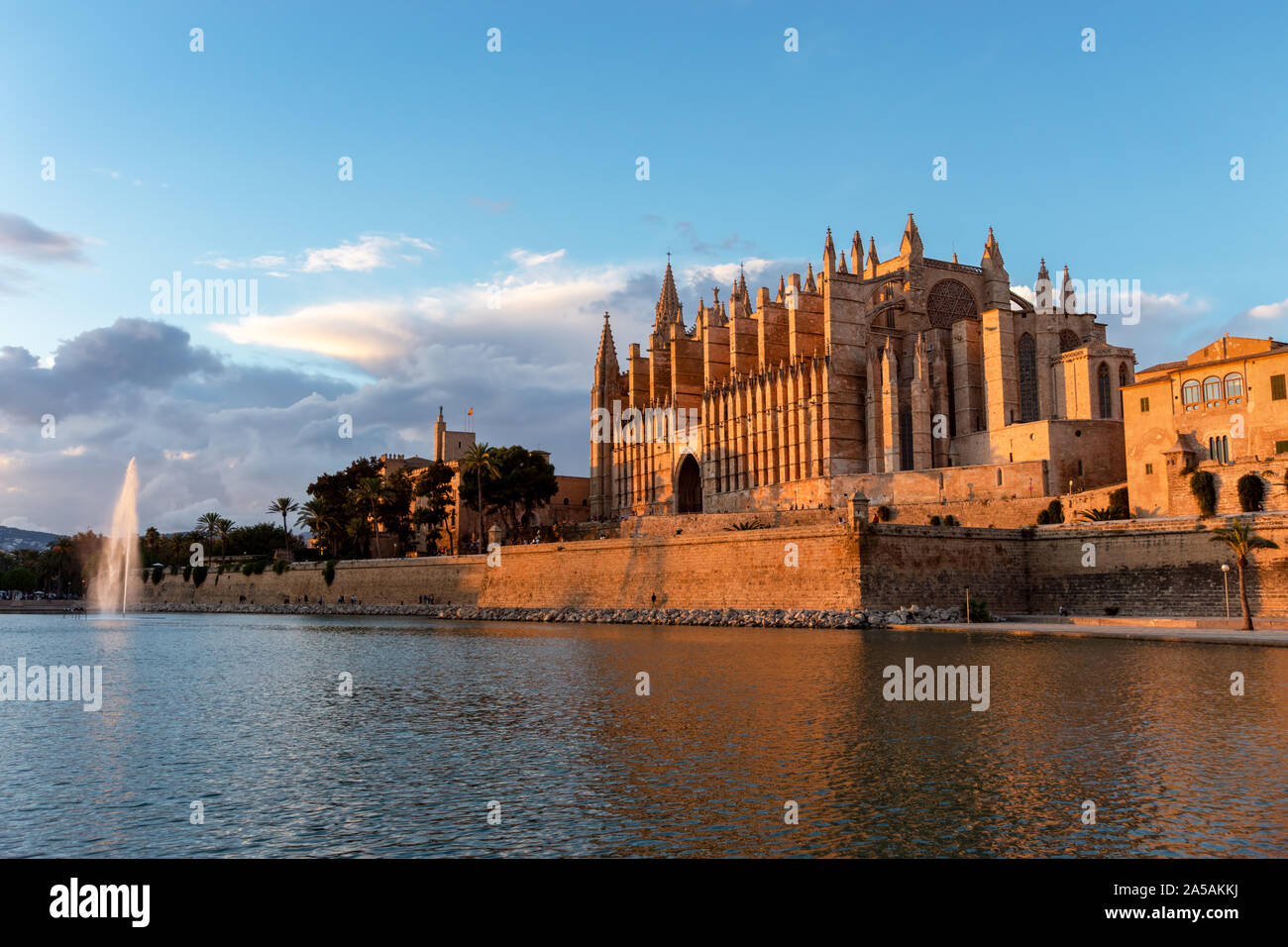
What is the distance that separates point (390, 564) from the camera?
202 feet

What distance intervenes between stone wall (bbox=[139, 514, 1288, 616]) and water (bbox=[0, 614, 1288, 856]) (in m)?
11.3

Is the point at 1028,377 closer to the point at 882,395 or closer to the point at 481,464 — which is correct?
the point at 882,395

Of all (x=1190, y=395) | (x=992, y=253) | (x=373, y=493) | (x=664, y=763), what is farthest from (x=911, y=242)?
(x=664, y=763)

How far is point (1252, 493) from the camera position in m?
34.2

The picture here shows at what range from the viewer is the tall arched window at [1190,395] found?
125 ft

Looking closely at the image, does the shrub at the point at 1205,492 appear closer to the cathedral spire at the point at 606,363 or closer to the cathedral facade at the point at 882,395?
the cathedral facade at the point at 882,395

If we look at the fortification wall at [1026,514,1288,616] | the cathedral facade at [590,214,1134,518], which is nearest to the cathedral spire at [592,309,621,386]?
the cathedral facade at [590,214,1134,518]

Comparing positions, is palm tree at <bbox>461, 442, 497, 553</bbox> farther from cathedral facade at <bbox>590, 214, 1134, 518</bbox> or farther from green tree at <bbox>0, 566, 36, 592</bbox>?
green tree at <bbox>0, 566, 36, 592</bbox>

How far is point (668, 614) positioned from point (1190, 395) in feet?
72.9

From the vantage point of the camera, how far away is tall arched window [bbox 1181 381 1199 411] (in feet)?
125

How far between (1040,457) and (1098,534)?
8.71 meters

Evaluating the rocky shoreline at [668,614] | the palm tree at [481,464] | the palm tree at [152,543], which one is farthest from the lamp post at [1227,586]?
the palm tree at [152,543]
